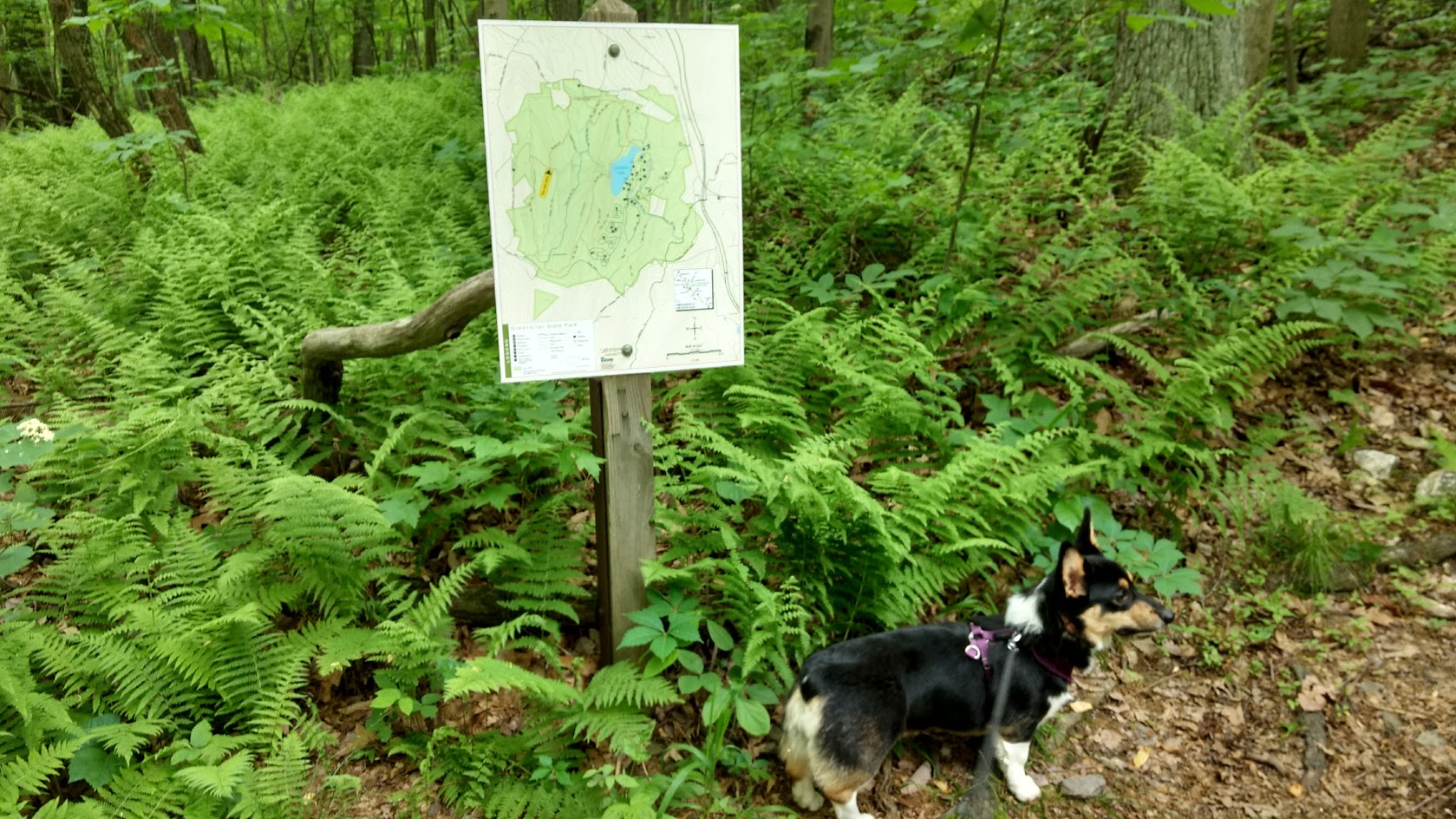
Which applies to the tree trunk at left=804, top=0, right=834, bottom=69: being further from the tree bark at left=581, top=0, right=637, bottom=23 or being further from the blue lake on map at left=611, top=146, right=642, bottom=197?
the blue lake on map at left=611, top=146, right=642, bottom=197

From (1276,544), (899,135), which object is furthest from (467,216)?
(1276,544)

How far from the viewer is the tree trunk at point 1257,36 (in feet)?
22.8

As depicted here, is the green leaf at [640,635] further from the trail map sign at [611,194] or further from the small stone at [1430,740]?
the small stone at [1430,740]

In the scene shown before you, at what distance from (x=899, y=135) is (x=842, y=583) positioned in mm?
4577

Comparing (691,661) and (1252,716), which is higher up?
(691,661)

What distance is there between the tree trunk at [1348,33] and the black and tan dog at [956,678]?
9432 millimetres

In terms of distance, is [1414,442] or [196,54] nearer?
[1414,442]

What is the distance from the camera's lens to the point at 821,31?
10375mm

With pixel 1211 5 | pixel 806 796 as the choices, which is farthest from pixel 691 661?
pixel 1211 5

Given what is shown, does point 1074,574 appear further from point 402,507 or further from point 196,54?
point 196,54

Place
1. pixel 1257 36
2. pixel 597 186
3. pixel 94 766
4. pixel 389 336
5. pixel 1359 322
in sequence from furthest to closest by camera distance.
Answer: pixel 1257 36 → pixel 1359 322 → pixel 389 336 → pixel 597 186 → pixel 94 766

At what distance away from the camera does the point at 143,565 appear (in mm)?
3396

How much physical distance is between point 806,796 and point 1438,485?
409 cm

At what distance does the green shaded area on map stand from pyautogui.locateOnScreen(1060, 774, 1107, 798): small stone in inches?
109
